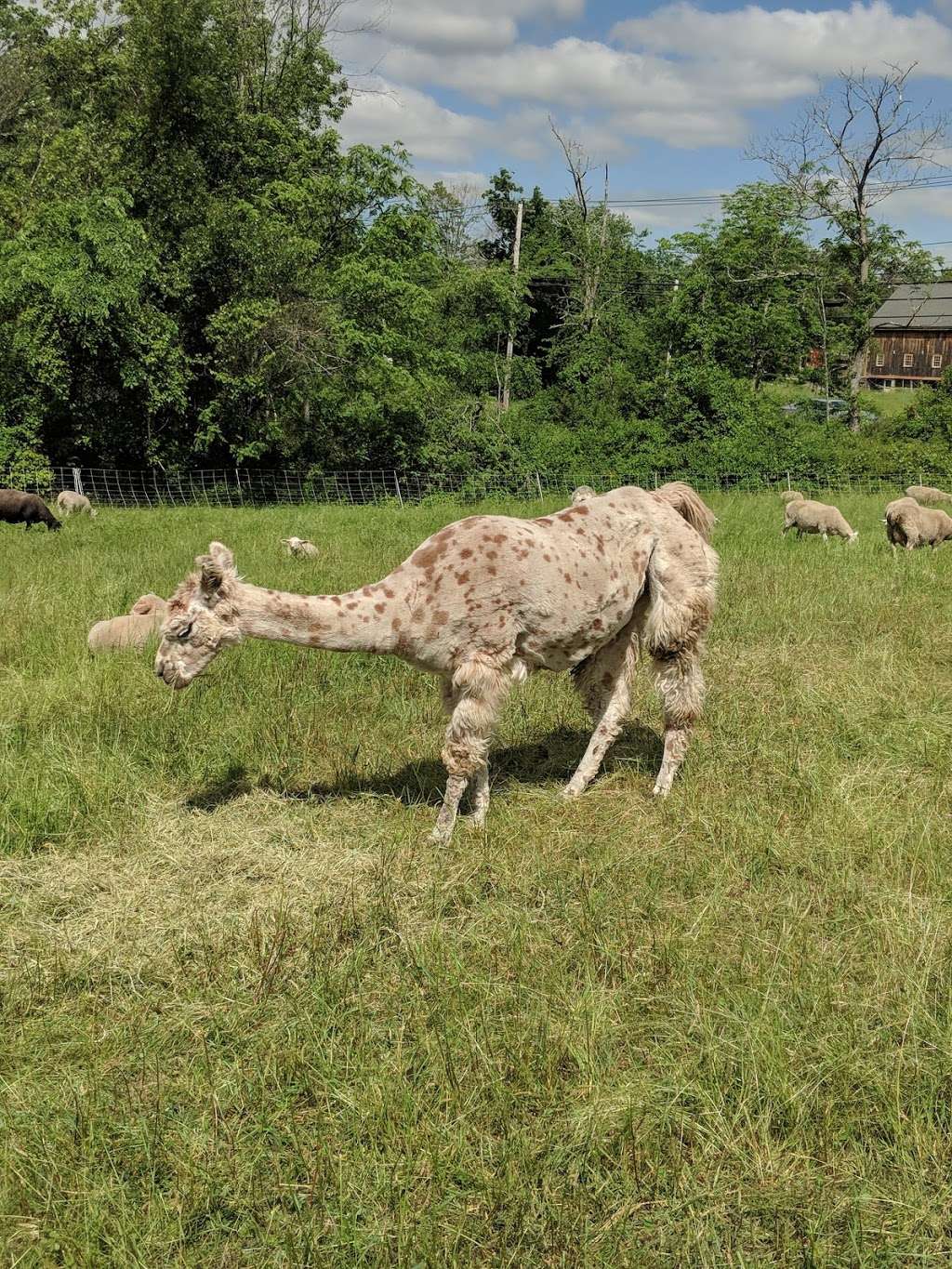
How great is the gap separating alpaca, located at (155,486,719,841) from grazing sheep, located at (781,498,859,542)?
437 inches

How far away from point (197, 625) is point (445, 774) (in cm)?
205

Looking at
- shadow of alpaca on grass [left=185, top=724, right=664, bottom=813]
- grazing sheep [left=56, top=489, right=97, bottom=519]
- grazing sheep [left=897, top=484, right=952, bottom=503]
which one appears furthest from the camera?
grazing sheep [left=56, top=489, right=97, bottom=519]

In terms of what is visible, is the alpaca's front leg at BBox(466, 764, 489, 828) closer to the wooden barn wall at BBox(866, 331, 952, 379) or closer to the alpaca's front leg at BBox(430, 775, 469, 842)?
the alpaca's front leg at BBox(430, 775, 469, 842)

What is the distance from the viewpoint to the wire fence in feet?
79.8

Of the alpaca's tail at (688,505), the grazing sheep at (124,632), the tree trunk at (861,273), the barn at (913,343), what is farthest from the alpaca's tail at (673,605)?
the barn at (913,343)

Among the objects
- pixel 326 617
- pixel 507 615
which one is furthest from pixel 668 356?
pixel 326 617

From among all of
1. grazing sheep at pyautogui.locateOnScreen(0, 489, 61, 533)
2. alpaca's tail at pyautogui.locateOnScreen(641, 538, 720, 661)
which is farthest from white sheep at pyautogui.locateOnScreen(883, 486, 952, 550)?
grazing sheep at pyautogui.locateOnScreen(0, 489, 61, 533)

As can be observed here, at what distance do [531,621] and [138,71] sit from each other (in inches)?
940

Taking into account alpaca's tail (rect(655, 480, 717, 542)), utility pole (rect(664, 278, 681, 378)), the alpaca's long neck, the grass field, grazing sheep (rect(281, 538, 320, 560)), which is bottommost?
the grass field

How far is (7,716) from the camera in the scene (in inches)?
259

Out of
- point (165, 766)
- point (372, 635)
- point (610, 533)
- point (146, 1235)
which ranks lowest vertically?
point (146, 1235)

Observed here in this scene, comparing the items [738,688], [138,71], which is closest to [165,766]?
[738,688]

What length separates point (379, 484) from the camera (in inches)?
1017

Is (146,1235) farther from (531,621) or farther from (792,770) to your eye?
(792,770)
